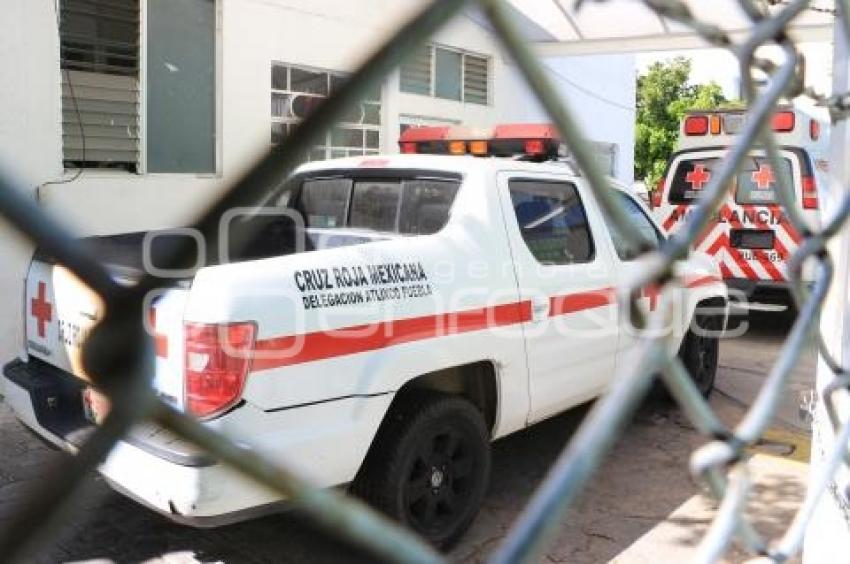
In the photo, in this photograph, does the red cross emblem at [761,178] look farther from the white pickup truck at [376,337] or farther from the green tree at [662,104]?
the green tree at [662,104]

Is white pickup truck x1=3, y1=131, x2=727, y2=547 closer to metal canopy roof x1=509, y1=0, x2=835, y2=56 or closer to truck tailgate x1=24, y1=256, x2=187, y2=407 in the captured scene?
truck tailgate x1=24, y1=256, x2=187, y2=407

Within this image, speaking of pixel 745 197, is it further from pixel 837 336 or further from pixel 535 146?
pixel 837 336

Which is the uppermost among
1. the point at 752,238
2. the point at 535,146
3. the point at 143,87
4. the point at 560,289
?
the point at 143,87

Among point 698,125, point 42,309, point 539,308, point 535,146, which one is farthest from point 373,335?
point 698,125

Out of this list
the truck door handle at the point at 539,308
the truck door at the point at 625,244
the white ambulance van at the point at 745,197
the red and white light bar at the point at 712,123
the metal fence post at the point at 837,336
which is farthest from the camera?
the red and white light bar at the point at 712,123

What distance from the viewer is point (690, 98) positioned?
2667 cm

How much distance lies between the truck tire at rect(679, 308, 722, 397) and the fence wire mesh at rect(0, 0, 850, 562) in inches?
197

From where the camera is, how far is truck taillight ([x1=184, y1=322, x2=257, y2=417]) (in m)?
3.00

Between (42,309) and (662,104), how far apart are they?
25.2 m

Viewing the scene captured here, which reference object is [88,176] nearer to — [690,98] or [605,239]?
[605,239]

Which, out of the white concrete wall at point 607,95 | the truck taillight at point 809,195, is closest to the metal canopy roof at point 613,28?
the white concrete wall at point 607,95

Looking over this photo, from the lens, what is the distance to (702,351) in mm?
6320

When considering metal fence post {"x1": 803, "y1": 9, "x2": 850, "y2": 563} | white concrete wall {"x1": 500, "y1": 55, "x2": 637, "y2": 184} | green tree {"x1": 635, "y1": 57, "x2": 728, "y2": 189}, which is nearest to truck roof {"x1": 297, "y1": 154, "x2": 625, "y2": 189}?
metal fence post {"x1": 803, "y1": 9, "x2": 850, "y2": 563}

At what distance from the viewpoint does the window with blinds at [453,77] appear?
33.7ft
